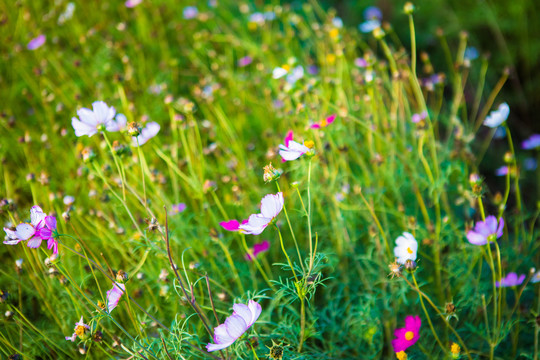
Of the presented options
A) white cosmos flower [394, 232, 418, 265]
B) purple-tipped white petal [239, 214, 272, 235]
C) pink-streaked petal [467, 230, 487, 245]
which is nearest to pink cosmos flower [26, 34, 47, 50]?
purple-tipped white petal [239, 214, 272, 235]

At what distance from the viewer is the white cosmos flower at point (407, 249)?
0.87 meters

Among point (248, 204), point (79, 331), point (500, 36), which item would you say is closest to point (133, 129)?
point (79, 331)

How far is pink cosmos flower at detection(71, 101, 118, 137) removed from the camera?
0.90 metres

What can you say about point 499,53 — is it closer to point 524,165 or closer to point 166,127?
point 524,165

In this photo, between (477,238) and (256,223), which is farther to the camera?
(477,238)

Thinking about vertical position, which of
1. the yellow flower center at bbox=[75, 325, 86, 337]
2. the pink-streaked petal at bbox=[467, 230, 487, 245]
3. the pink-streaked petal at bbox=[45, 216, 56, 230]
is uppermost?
the pink-streaked petal at bbox=[45, 216, 56, 230]

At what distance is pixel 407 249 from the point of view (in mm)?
906

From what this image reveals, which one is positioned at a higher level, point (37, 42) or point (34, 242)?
point (37, 42)

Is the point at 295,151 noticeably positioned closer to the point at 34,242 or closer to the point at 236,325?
the point at 236,325

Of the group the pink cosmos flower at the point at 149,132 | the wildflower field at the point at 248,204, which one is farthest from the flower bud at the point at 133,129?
the pink cosmos flower at the point at 149,132

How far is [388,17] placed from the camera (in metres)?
2.34

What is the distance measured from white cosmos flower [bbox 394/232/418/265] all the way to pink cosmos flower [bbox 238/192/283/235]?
0.30 meters

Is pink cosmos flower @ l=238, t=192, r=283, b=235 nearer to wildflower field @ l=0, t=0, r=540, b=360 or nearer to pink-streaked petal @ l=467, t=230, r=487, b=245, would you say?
wildflower field @ l=0, t=0, r=540, b=360

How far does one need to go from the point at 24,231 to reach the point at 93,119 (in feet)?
0.90
